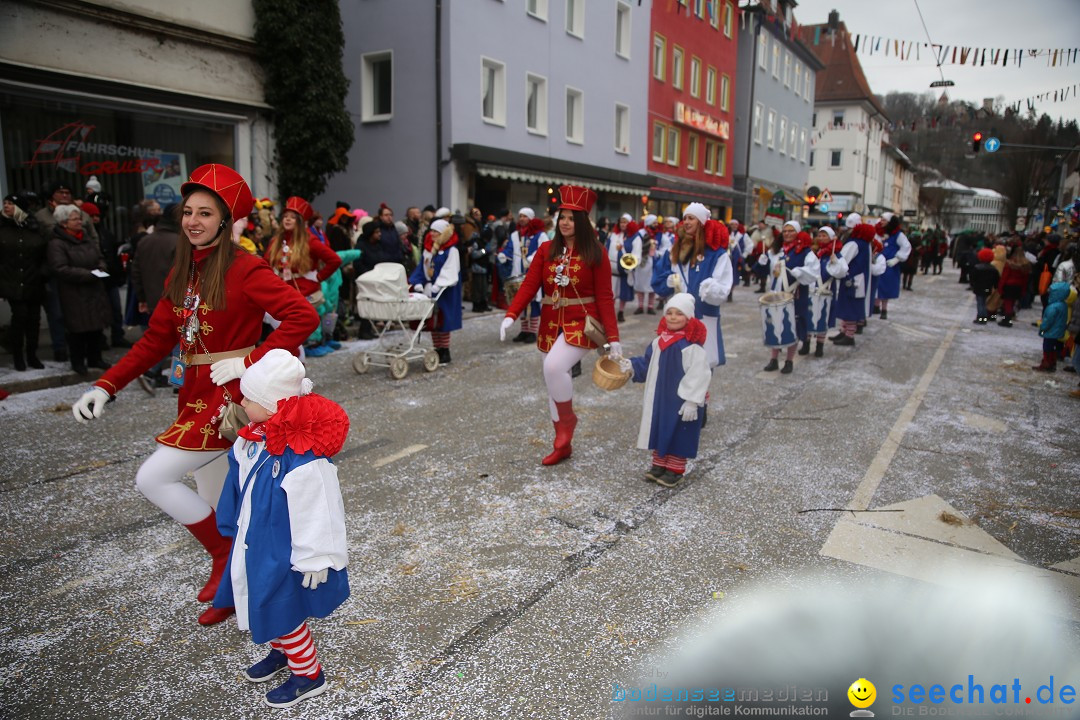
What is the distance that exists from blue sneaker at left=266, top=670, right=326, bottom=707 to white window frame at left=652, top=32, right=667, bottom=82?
29.5 m

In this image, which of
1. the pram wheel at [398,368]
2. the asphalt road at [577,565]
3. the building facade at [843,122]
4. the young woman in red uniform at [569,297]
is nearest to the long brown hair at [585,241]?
the young woman in red uniform at [569,297]

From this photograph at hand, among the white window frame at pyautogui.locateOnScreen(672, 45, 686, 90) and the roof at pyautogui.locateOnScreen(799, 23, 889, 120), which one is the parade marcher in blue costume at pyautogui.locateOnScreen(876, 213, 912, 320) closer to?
the white window frame at pyautogui.locateOnScreen(672, 45, 686, 90)

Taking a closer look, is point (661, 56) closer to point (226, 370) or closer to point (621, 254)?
point (621, 254)

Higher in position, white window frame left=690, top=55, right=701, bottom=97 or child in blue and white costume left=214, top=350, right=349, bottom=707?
white window frame left=690, top=55, right=701, bottom=97

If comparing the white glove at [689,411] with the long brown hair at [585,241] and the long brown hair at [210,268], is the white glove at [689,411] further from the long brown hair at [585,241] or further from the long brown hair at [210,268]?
the long brown hair at [210,268]

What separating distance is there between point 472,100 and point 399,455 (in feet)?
52.9

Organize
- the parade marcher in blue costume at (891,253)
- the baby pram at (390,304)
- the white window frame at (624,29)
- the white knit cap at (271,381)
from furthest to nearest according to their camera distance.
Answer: the white window frame at (624,29) → the parade marcher in blue costume at (891,253) → the baby pram at (390,304) → the white knit cap at (271,381)

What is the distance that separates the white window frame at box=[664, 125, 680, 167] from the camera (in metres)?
31.0

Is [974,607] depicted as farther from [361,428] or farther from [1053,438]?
[361,428]

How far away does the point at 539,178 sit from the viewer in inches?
858

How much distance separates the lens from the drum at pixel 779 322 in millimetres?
9195

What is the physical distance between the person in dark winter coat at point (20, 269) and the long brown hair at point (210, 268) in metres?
6.32

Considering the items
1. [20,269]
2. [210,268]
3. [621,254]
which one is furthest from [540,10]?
[210,268]

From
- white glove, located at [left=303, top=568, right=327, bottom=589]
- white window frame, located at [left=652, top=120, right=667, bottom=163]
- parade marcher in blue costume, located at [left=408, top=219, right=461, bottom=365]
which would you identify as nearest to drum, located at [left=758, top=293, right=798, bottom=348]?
parade marcher in blue costume, located at [left=408, top=219, right=461, bottom=365]
